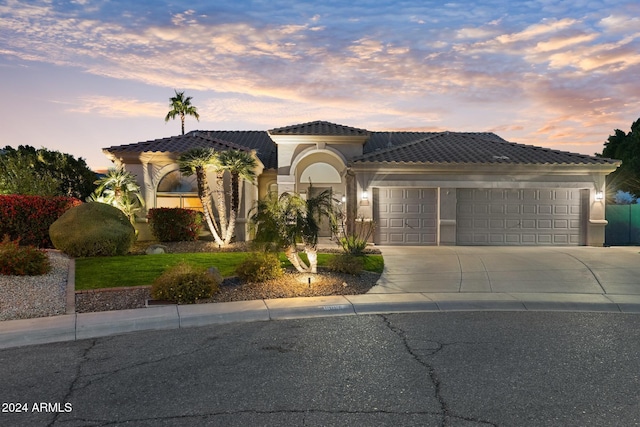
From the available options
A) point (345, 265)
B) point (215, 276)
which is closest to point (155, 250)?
point (215, 276)

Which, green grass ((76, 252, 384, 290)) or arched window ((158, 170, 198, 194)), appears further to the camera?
arched window ((158, 170, 198, 194))

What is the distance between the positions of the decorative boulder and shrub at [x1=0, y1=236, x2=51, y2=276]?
2800 millimetres

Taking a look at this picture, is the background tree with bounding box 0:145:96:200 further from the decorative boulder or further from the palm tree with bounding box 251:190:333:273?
the palm tree with bounding box 251:190:333:273

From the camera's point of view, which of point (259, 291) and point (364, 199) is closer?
point (259, 291)

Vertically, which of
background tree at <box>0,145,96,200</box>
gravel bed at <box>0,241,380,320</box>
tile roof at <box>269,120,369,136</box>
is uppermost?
tile roof at <box>269,120,369,136</box>

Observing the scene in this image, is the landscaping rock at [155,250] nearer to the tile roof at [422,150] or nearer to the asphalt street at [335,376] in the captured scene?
the tile roof at [422,150]

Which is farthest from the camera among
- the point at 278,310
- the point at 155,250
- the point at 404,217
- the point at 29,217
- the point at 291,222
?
the point at 404,217

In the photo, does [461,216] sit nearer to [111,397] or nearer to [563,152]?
[563,152]

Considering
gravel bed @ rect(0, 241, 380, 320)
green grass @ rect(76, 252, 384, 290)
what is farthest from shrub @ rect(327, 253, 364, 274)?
green grass @ rect(76, 252, 384, 290)

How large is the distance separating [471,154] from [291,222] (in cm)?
1177

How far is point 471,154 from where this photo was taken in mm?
21344

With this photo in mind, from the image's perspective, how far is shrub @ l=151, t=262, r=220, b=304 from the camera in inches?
406

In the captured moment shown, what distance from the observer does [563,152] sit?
837 inches

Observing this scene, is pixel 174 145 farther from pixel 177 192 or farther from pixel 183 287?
pixel 183 287
